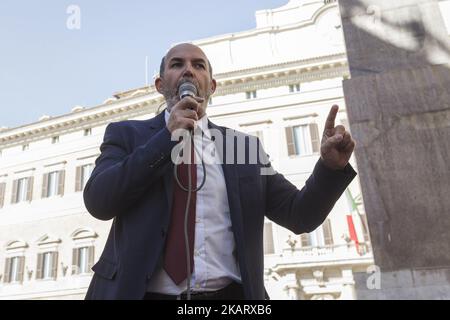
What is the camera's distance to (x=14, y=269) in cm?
2275

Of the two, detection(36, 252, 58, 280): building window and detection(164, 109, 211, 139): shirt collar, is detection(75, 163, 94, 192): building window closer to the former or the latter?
detection(36, 252, 58, 280): building window

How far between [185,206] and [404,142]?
1.52 m

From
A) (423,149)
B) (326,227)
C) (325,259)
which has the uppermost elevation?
(326,227)

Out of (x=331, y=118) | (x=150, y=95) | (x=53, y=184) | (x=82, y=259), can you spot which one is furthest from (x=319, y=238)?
(x=331, y=118)

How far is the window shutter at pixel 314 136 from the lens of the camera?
1930 centimetres

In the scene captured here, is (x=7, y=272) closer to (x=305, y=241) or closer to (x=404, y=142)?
(x=305, y=241)

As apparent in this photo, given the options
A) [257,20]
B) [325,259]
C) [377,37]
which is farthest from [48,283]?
[377,37]

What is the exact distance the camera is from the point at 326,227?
58.4 feet

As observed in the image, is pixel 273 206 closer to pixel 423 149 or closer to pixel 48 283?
pixel 423 149

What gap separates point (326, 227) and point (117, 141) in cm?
1696

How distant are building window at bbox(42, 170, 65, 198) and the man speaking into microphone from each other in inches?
903

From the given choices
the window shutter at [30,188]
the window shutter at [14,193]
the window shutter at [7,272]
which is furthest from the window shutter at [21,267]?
the window shutter at [14,193]
